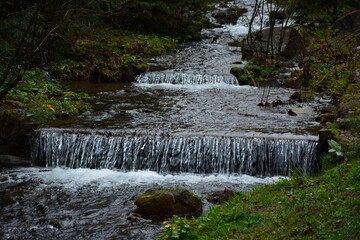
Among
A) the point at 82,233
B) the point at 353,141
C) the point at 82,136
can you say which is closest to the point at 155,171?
the point at 82,136

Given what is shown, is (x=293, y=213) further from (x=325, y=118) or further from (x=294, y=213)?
(x=325, y=118)

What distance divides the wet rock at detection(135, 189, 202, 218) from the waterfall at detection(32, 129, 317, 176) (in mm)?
2484

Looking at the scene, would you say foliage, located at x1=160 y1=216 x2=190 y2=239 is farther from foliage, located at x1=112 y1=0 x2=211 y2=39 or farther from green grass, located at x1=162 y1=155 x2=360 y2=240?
foliage, located at x1=112 y1=0 x2=211 y2=39

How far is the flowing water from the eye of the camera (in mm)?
7355

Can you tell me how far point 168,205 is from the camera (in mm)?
7270

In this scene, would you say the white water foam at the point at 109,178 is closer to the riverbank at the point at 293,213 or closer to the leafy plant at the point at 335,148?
the leafy plant at the point at 335,148

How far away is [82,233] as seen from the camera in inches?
269

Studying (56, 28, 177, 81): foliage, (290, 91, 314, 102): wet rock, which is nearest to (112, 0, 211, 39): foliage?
(56, 28, 177, 81): foliage

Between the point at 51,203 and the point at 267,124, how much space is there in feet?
19.5

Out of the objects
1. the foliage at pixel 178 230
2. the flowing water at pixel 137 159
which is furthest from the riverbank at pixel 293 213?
the flowing water at pixel 137 159

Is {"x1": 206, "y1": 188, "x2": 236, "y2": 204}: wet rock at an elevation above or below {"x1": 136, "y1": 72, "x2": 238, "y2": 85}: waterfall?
below

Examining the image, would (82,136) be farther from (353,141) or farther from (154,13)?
(154,13)

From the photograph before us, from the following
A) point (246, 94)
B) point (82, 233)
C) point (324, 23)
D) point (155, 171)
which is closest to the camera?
point (82, 233)

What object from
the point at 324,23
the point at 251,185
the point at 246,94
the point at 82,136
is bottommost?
the point at 251,185
